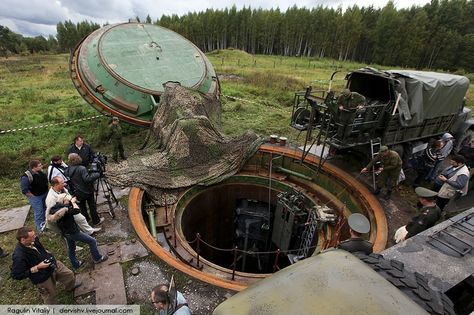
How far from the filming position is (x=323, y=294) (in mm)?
1865

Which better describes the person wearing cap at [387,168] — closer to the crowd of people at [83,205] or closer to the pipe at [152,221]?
the crowd of people at [83,205]

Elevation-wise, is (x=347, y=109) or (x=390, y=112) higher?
(x=347, y=109)

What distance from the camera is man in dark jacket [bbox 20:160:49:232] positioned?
16.6 feet

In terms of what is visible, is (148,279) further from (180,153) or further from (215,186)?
(215,186)

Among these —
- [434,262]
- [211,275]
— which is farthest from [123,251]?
[434,262]

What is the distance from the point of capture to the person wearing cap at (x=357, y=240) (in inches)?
130

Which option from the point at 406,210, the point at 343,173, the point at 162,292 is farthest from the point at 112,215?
the point at 406,210

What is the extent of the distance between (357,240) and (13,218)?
668cm

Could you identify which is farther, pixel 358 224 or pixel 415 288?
pixel 358 224

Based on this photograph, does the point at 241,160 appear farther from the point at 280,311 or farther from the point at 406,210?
the point at 280,311

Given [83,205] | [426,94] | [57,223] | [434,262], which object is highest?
[426,94]

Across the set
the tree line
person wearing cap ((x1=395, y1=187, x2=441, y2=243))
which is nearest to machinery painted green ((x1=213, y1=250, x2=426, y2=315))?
person wearing cap ((x1=395, y1=187, x2=441, y2=243))

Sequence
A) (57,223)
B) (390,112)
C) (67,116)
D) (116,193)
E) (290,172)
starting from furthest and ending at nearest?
(67,116) < (290,172) < (390,112) < (116,193) < (57,223)

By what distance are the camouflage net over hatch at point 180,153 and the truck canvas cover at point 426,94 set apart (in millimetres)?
3938
